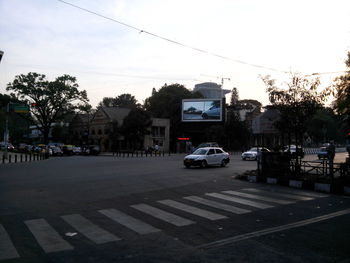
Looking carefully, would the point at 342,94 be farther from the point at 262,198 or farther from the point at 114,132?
the point at 114,132

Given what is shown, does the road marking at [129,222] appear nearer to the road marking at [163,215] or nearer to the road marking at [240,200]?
the road marking at [163,215]

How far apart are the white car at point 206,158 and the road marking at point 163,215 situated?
560 inches

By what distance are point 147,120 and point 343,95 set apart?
164 ft

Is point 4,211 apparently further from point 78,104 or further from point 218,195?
point 78,104

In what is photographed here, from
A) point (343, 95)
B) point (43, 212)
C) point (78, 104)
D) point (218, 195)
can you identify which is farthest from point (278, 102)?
point (78, 104)

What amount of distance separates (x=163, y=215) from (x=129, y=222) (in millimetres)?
1129

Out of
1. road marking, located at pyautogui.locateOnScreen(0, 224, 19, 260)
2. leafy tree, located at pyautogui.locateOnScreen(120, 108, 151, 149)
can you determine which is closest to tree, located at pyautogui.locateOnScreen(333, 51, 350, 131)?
road marking, located at pyautogui.locateOnScreen(0, 224, 19, 260)

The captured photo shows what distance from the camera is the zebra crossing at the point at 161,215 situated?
6.71 m

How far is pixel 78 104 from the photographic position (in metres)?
64.0

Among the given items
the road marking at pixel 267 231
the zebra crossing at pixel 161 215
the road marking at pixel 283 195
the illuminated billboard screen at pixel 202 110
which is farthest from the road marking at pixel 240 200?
the illuminated billboard screen at pixel 202 110

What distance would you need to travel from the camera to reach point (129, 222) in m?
8.25

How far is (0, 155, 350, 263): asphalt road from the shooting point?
5906mm

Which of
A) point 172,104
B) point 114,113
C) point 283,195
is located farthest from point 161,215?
point 172,104

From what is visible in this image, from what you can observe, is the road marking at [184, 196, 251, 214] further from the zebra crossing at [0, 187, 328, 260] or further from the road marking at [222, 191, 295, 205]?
the road marking at [222, 191, 295, 205]
